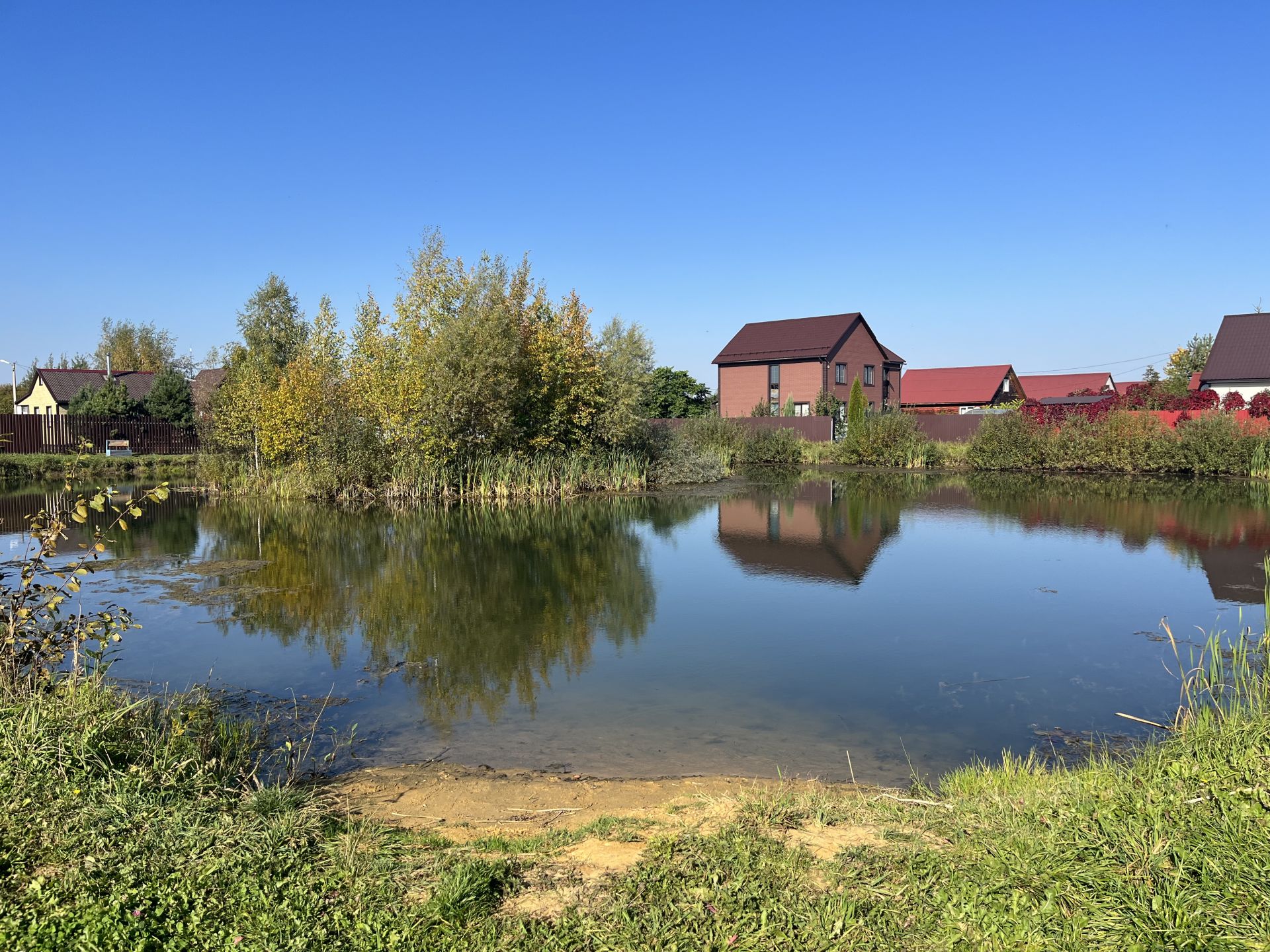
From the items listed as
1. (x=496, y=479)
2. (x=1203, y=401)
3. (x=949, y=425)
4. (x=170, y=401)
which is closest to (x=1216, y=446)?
(x=1203, y=401)

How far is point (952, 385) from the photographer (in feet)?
221

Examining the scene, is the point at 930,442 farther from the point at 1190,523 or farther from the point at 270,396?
the point at 270,396

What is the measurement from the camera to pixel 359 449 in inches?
968

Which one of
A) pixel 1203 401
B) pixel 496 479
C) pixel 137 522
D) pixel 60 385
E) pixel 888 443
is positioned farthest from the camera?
pixel 60 385

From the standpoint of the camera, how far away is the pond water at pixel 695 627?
6855 millimetres

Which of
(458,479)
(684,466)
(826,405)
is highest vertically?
(826,405)

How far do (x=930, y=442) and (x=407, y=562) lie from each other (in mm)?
31044

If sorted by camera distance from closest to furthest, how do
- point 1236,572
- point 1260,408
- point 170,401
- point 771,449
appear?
point 1236,572
point 1260,408
point 771,449
point 170,401

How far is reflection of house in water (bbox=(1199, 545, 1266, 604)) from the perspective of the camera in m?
11.8

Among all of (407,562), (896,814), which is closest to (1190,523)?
(407,562)

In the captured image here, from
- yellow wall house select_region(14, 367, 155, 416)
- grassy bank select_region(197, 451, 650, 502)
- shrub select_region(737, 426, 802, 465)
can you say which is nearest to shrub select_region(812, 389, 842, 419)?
shrub select_region(737, 426, 802, 465)

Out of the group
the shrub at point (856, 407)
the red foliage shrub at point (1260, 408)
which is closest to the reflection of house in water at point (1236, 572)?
the red foliage shrub at point (1260, 408)

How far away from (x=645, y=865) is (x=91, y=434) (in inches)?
1760

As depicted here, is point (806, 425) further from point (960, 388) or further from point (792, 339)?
point (960, 388)
